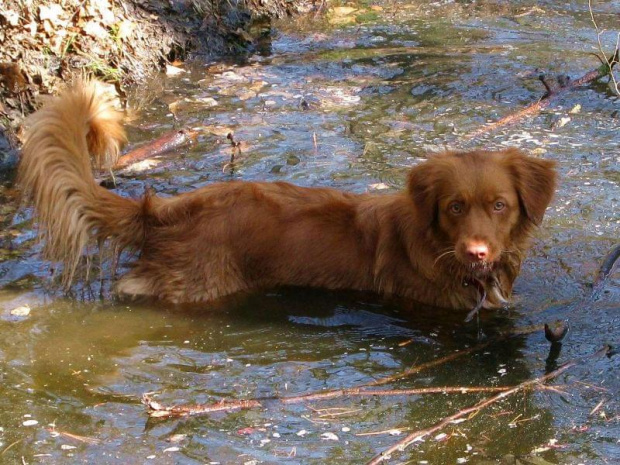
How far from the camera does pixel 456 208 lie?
5.97 metres

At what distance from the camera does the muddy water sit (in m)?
4.65

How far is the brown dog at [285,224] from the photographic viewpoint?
5.98 m

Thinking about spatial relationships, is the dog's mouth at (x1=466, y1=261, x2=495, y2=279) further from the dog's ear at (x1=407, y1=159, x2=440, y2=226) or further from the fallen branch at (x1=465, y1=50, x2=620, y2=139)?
the fallen branch at (x1=465, y1=50, x2=620, y2=139)

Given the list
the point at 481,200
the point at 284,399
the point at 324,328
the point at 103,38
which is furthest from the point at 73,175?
the point at 103,38

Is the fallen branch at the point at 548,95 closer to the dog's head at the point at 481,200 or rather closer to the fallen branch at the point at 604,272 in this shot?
the dog's head at the point at 481,200

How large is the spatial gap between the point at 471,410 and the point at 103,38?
24.1 feet

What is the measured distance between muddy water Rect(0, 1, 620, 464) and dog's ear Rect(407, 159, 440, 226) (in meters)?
0.74

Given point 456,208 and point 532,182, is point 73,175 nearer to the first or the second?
point 456,208

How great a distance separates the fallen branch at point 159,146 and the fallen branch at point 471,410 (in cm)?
458

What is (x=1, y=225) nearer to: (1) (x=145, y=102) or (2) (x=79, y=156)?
(2) (x=79, y=156)

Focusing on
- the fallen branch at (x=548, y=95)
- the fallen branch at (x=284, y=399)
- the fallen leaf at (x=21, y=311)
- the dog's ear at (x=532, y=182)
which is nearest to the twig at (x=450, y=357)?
the fallen branch at (x=284, y=399)

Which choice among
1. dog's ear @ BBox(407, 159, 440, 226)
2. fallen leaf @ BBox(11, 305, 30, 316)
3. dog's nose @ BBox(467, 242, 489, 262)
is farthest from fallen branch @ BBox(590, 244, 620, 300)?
fallen leaf @ BBox(11, 305, 30, 316)

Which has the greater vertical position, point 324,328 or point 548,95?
point 548,95

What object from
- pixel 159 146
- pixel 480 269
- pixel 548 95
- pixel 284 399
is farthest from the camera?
pixel 548 95
